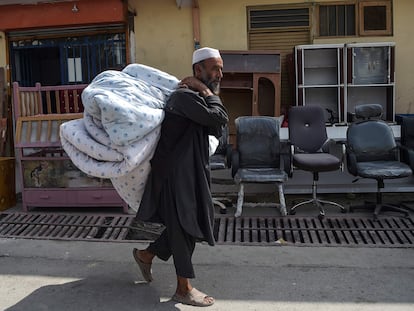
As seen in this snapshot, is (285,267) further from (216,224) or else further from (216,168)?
(216,168)

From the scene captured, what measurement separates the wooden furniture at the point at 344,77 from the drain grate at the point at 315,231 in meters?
1.94

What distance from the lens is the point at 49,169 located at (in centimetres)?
575

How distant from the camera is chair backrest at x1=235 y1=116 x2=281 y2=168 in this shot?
595 centimetres

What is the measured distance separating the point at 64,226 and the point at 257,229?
83.8 inches

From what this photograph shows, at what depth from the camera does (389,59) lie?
6535 mm

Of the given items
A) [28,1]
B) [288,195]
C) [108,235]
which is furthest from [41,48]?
[288,195]

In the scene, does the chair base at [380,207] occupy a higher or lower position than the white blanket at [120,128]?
lower

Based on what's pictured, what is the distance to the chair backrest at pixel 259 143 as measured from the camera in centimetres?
595

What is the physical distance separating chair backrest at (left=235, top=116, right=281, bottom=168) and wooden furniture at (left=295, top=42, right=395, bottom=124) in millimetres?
1012

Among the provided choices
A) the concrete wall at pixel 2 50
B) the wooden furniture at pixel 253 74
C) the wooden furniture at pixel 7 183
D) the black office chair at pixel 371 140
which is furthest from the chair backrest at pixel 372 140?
the concrete wall at pixel 2 50

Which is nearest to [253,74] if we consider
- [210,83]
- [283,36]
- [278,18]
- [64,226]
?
[283,36]

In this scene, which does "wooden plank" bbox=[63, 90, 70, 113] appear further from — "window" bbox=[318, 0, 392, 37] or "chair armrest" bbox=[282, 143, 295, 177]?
"window" bbox=[318, 0, 392, 37]

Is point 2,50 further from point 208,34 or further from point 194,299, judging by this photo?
point 194,299

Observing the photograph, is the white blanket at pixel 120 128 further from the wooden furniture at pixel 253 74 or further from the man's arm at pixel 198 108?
the wooden furniture at pixel 253 74
